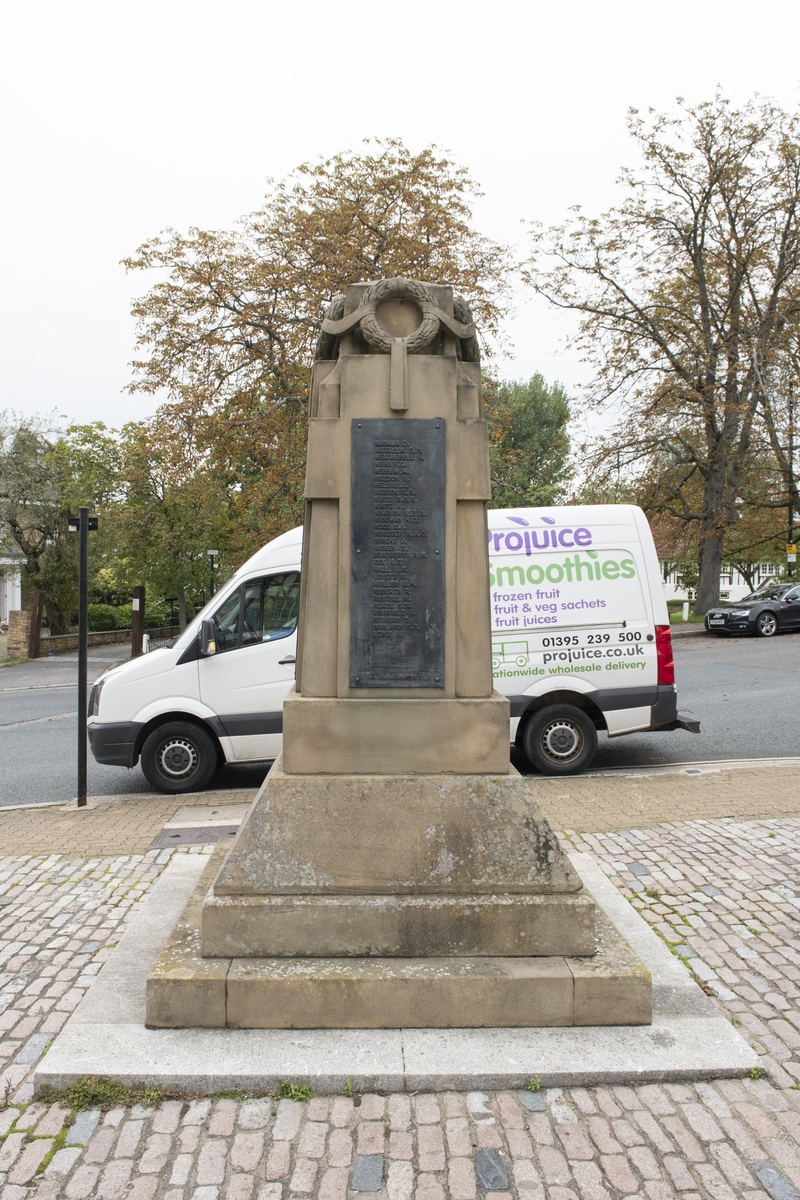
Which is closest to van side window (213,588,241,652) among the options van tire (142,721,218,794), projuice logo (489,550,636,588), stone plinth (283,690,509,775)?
van tire (142,721,218,794)

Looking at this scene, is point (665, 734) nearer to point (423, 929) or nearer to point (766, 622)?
point (423, 929)

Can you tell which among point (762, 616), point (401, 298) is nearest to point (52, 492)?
point (762, 616)

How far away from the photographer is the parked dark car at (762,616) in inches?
936

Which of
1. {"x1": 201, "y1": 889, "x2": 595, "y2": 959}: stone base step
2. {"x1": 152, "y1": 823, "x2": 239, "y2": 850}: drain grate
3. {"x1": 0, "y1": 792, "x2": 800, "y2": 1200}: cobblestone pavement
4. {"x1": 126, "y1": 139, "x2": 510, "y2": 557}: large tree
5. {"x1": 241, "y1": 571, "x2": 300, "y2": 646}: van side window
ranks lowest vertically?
{"x1": 0, "y1": 792, "x2": 800, "y2": 1200}: cobblestone pavement

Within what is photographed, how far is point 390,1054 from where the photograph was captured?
10.2 ft

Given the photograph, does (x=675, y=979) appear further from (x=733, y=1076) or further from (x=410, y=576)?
(x=410, y=576)

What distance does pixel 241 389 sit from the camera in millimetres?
19875

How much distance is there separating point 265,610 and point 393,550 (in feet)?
15.0

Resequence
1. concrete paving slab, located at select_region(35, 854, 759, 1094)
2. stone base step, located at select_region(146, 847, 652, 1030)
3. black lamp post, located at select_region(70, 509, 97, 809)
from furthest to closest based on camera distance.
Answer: black lamp post, located at select_region(70, 509, 97, 809) < stone base step, located at select_region(146, 847, 652, 1030) < concrete paving slab, located at select_region(35, 854, 759, 1094)

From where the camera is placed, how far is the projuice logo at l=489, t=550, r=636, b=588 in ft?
27.9

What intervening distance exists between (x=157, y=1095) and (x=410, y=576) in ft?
7.14

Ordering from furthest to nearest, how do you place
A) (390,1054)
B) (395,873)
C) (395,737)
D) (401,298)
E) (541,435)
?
(541,435), (401,298), (395,737), (395,873), (390,1054)

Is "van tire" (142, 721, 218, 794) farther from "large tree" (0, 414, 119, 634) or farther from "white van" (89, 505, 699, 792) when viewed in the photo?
"large tree" (0, 414, 119, 634)

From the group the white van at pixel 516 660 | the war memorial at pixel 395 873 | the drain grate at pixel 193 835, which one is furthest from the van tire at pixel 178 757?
the war memorial at pixel 395 873
